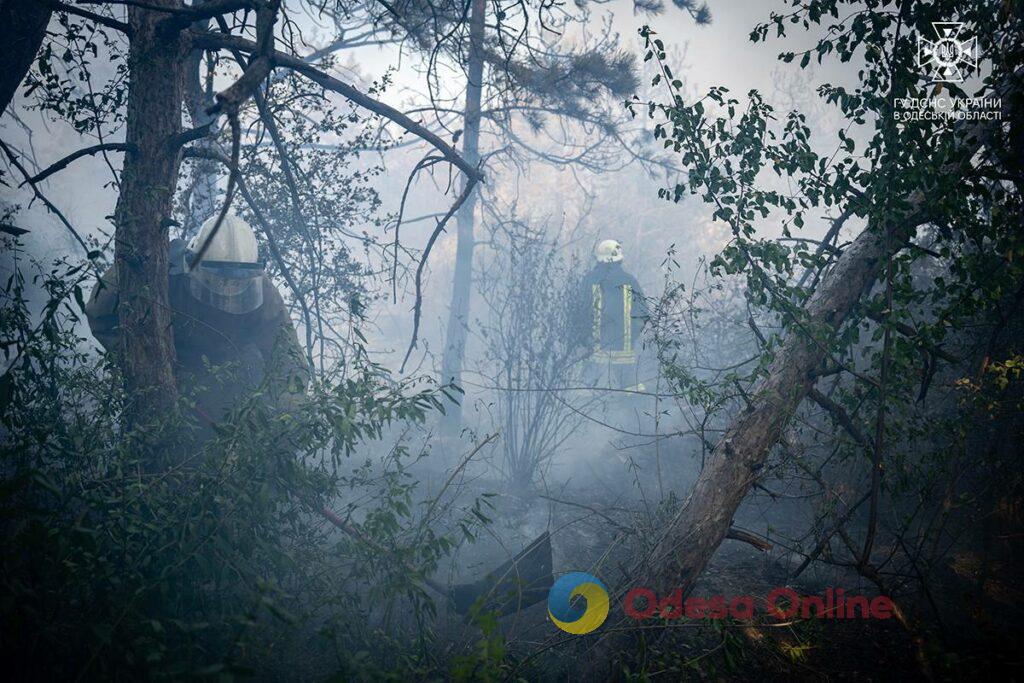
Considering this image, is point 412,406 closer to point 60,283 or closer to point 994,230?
point 60,283

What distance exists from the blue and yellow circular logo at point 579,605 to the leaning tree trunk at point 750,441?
295 mm

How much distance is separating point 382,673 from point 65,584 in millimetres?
1077

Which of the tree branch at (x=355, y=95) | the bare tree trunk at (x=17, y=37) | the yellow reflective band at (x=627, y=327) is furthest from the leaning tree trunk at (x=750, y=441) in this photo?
the yellow reflective band at (x=627, y=327)

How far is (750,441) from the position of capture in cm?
276

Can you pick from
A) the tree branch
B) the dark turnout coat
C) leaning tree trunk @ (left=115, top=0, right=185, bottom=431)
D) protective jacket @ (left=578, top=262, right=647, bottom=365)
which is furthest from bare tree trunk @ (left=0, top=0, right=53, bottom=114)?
protective jacket @ (left=578, top=262, right=647, bottom=365)

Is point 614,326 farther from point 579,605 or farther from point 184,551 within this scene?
point 184,551

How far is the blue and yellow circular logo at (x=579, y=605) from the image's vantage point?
2.91 m

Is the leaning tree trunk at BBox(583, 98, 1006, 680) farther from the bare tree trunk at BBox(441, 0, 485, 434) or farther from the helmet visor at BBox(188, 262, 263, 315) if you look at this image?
Answer: the bare tree trunk at BBox(441, 0, 485, 434)

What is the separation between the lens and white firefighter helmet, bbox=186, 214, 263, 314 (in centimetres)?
402

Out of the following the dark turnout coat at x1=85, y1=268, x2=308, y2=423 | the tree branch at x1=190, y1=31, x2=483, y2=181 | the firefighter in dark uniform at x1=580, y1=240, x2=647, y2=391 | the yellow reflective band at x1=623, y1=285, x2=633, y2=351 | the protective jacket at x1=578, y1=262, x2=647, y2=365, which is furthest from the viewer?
the yellow reflective band at x1=623, y1=285, x2=633, y2=351

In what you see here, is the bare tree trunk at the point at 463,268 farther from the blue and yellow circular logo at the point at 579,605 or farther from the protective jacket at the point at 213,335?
the blue and yellow circular logo at the point at 579,605

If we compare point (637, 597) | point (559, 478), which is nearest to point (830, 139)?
point (559, 478)

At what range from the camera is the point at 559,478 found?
6.16 meters

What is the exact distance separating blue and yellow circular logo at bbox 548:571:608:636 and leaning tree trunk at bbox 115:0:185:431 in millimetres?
2492
